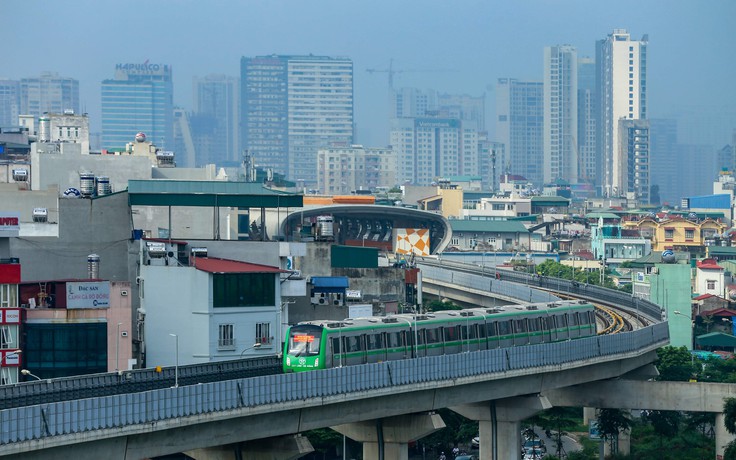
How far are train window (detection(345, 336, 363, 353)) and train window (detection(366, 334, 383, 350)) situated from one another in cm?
71

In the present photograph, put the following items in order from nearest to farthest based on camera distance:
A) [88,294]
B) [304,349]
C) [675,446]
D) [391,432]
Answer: [304,349]
[391,432]
[88,294]
[675,446]

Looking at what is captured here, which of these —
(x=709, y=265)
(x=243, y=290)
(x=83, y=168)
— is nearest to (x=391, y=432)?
(x=243, y=290)

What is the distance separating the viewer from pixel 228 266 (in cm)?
7669

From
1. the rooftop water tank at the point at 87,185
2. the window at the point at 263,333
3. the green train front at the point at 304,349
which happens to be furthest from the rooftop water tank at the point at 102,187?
the green train front at the point at 304,349

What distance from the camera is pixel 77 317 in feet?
236

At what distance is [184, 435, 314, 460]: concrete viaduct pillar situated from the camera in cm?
5803

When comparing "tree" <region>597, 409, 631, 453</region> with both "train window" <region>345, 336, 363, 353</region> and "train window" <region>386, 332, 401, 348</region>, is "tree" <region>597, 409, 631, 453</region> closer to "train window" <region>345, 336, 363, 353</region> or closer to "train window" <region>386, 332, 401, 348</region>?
"train window" <region>386, 332, 401, 348</region>

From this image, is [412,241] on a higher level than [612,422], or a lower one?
higher

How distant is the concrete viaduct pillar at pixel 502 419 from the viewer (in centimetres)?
7356

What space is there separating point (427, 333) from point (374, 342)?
14.7 feet

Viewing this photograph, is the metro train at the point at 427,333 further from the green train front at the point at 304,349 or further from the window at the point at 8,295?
the window at the point at 8,295

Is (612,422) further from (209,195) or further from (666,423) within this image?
(209,195)

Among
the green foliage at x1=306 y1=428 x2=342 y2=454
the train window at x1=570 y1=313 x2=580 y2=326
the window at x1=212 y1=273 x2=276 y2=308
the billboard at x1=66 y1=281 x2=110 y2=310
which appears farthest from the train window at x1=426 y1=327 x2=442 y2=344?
the green foliage at x1=306 y1=428 x2=342 y2=454

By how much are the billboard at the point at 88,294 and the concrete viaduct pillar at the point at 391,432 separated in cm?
1314
